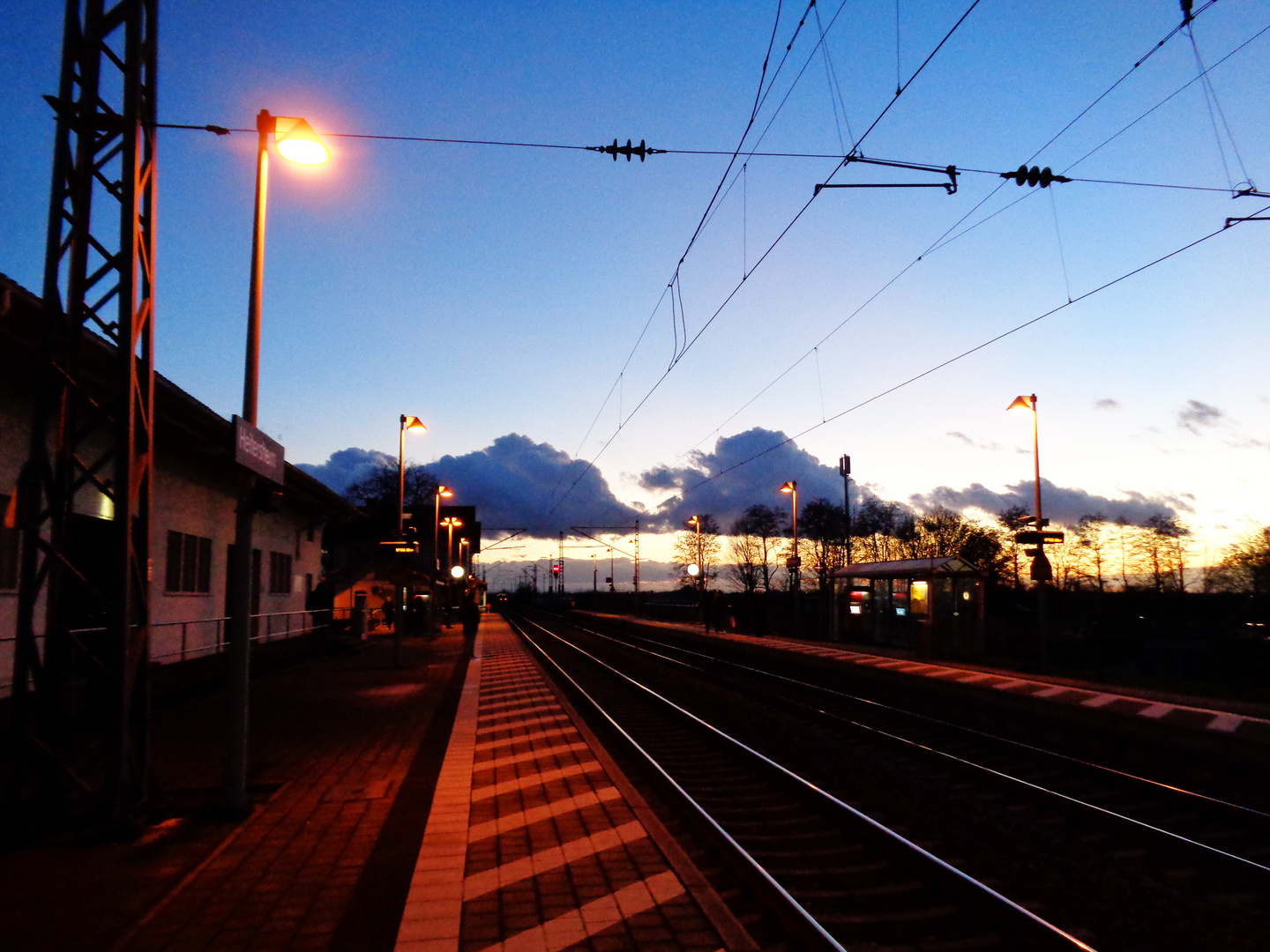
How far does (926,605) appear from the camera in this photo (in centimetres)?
2669

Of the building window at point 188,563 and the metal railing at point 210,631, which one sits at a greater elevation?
the building window at point 188,563

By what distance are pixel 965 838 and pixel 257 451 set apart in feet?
21.5

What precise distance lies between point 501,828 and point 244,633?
2.75 metres

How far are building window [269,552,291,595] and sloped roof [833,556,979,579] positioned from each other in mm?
18727

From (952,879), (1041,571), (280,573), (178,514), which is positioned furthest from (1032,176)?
(280,573)

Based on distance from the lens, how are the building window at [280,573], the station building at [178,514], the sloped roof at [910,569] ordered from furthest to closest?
the building window at [280,573]
the sloped roof at [910,569]
the station building at [178,514]

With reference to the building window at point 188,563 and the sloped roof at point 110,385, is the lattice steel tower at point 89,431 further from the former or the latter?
the building window at point 188,563

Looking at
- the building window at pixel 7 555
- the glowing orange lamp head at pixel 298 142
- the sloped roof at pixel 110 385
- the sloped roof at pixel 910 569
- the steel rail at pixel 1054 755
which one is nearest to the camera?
the glowing orange lamp head at pixel 298 142

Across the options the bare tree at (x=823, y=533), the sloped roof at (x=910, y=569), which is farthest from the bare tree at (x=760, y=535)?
the sloped roof at (x=910, y=569)

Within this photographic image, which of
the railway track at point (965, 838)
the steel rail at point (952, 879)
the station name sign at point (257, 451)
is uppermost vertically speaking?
the station name sign at point (257, 451)

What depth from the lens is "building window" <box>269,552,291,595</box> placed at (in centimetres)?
2855

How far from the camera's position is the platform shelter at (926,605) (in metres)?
26.2

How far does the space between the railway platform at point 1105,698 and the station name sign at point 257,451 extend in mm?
10716

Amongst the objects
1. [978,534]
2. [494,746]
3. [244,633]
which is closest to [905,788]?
[494,746]
